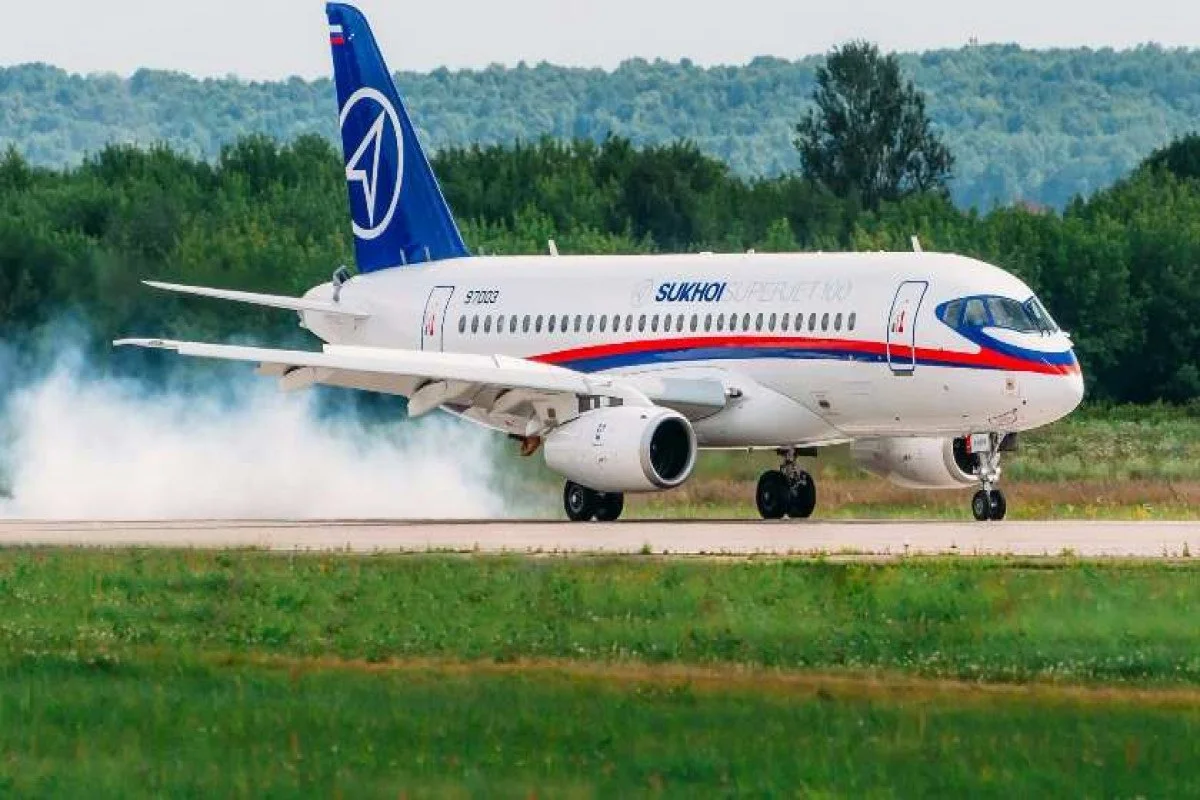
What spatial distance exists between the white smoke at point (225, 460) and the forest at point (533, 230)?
15.9 ft

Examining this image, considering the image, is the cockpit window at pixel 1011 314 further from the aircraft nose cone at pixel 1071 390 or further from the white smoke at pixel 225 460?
the white smoke at pixel 225 460

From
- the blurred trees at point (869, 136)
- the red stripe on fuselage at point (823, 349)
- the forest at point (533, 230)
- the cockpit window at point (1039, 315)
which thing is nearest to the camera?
the red stripe on fuselage at point (823, 349)

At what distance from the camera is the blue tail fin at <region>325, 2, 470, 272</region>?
57250 millimetres

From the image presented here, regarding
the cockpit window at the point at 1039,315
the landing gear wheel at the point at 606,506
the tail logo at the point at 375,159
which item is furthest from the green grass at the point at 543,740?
the tail logo at the point at 375,159

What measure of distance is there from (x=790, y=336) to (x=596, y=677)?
2310cm

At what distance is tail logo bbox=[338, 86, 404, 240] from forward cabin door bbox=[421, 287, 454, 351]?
2247mm

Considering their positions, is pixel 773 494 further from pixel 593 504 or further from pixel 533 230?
pixel 533 230

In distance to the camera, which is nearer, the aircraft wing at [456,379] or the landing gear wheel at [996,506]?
the landing gear wheel at [996,506]

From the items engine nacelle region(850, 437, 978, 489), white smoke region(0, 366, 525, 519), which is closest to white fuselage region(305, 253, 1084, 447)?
engine nacelle region(850, 437, 978, 489)

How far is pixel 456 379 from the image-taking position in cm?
4909

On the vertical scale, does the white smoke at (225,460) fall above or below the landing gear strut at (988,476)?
below

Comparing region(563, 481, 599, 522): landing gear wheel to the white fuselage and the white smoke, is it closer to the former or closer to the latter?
the white fuselage

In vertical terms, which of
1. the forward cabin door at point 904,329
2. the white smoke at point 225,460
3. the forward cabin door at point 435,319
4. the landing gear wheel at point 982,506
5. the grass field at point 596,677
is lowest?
the white smoke at point 225,460

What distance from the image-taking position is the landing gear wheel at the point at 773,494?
5097 cm
